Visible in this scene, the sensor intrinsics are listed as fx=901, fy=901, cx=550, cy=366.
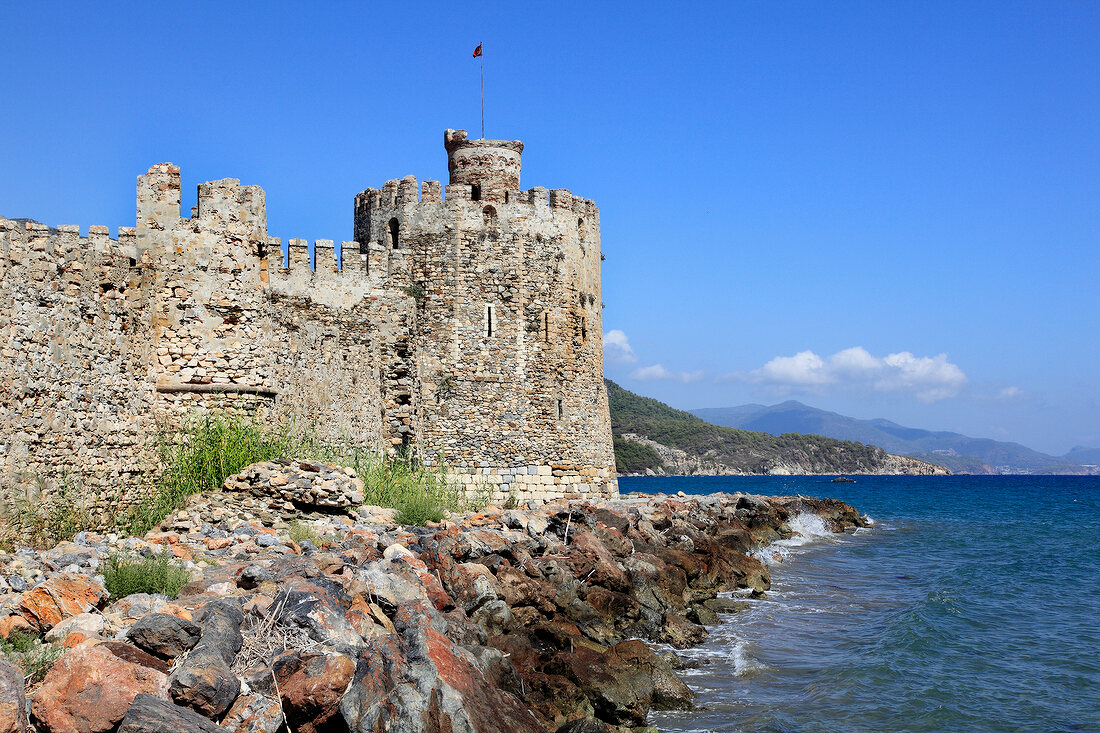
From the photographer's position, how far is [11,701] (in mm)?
5605

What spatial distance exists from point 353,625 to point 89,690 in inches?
98.4

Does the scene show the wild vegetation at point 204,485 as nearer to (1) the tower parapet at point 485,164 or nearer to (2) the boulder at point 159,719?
(2) the boulder at point 159,719

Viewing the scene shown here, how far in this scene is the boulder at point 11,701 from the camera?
5.55 metres

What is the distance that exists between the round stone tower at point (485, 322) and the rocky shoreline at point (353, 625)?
3.94m

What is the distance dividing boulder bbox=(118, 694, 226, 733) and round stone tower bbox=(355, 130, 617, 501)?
571 inches

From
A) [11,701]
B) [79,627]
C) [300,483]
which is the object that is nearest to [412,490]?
[300,483]

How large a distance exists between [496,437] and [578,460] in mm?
2249

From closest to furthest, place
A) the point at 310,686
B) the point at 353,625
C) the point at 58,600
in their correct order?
1. the point at 310,686
2. the point at 58,600
3. the point at 353,625

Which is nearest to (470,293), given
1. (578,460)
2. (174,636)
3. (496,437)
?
(496,437)

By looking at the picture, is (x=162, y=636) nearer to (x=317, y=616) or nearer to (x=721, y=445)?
(x=317, y=616)

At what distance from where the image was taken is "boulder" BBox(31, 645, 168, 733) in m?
5.89

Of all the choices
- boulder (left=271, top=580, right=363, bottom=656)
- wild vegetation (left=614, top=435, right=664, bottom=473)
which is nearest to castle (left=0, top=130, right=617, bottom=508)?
boulder (left=271, top=580, right=363, bottom=656)

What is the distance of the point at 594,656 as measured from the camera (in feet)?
35.8

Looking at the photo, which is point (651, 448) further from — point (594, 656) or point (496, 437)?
point (594, 656)
